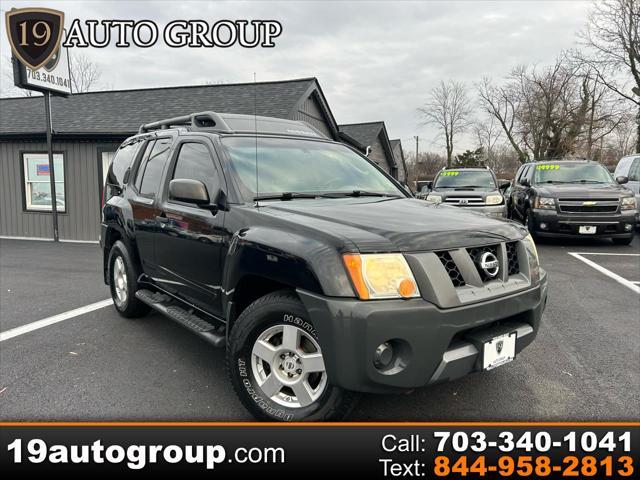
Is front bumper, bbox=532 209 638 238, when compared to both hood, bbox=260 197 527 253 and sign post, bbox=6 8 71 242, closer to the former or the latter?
hood, bbox=260 197 527 253

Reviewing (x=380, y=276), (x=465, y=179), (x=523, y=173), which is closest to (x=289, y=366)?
(x=380, y=276)

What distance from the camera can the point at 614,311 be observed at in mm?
5242

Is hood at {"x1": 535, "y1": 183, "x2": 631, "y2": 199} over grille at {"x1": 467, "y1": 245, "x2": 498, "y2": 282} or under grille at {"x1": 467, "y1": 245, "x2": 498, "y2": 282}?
over

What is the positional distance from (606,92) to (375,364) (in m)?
40.8

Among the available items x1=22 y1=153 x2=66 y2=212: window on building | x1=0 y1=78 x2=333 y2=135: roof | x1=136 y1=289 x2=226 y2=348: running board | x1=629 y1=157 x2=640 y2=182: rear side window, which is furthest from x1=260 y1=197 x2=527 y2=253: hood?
x1=22 y1=153 x2=66 y2=212: window on building

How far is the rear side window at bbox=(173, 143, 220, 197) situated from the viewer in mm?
3455

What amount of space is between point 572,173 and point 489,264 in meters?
9.08

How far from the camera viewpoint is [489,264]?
2646 mm

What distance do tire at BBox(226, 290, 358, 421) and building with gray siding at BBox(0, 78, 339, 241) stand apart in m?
10.4

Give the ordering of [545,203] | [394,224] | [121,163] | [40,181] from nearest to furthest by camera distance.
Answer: [394,224], [121,163], [545,203], [40,181]

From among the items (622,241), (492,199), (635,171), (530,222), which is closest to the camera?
(530,222)

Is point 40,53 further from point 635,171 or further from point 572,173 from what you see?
point 635,171

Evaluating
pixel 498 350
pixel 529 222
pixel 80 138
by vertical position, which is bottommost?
pixel 498 350

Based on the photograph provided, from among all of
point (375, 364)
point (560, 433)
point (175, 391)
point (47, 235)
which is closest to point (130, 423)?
point (175, 391)
